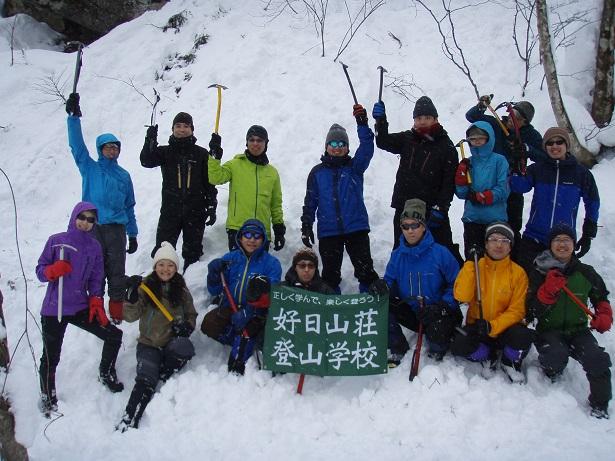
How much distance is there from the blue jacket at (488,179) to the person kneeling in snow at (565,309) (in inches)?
33.0

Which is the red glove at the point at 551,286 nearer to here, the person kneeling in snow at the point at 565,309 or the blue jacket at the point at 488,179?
the person kneeling in snow at the point at 565,309

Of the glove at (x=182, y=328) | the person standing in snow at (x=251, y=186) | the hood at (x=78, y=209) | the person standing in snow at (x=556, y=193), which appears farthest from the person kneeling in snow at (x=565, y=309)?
the hood at (x=78, y=209)

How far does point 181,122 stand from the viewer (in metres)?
5.86

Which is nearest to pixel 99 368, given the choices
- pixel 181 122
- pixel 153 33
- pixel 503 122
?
pixel 181 122

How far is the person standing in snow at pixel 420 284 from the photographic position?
492 cm

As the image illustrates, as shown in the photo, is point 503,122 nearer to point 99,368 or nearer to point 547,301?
point 547,301

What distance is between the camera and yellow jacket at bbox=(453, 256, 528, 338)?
15.4 feet

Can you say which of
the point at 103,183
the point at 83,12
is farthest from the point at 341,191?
the point at 83,12

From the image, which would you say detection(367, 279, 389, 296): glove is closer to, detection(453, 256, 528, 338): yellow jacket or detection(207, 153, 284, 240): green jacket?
detection(453, 256, 528, 338): yellow jacket

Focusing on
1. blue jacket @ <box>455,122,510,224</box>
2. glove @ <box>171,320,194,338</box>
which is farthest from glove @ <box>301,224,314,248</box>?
blue jacket @ <box>455,122,510,224</box>

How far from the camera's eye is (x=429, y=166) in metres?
5.53

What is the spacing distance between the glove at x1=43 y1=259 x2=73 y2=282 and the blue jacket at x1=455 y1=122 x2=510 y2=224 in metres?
4.12

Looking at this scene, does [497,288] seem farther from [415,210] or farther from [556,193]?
[556,193]

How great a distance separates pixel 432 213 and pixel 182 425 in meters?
3.36
